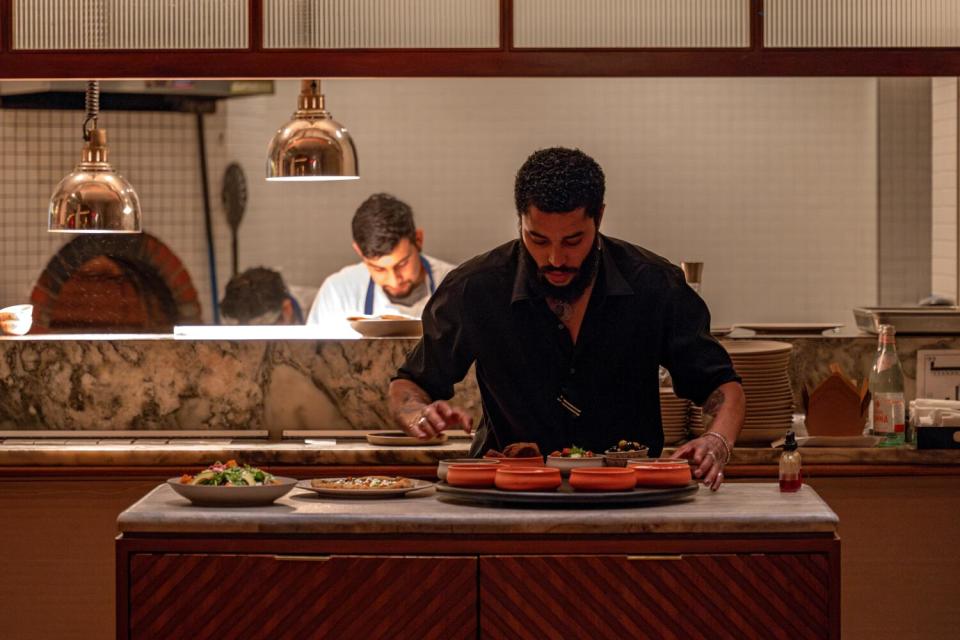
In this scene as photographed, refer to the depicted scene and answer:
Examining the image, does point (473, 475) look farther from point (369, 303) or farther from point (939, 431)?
point (369, 303)

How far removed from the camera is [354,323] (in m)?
4.62

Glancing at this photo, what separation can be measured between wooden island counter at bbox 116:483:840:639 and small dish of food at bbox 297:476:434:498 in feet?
0.61

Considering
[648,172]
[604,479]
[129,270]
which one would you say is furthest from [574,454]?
[129,270]

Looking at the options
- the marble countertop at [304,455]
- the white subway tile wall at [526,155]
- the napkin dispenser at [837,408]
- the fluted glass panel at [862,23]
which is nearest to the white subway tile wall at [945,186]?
the fluted glass panel at [862,23]

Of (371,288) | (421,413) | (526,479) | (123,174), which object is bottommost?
(526,479)

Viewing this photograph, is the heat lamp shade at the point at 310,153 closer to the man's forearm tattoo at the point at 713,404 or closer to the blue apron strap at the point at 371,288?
the man's forearm tattoo at the point at 713,404

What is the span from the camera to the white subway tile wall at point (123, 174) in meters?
7.95

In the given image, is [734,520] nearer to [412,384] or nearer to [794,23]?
[412,384]

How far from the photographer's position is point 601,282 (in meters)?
3.35

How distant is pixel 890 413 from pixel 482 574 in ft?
6.43

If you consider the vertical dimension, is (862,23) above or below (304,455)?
above

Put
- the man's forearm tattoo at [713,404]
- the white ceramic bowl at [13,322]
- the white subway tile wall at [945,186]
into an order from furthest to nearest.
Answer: the white subway tile wall at [945,186]
the white ceramic bowl at [13,322]
the man's forearm tattoo at [713,404]

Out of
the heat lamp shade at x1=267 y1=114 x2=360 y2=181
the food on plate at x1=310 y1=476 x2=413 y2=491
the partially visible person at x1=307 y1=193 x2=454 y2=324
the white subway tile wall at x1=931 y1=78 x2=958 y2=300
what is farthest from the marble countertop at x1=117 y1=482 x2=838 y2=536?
the partially visible person at x1=307 y1=193 x2=454 y2=324

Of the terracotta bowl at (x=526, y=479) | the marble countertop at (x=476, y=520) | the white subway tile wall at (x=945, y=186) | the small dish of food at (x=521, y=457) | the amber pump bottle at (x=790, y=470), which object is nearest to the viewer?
the marble countertop at (x=476, y=520)
